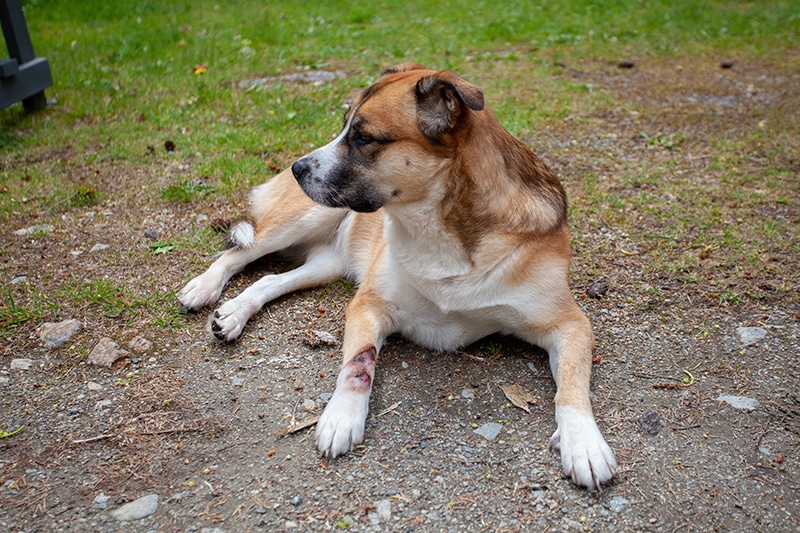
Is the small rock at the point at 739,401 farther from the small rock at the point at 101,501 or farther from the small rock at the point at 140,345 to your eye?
the small rock at the point at 140,345

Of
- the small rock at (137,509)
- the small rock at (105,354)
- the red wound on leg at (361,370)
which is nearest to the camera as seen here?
the small rock at (137,509)

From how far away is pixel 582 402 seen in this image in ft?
9.09

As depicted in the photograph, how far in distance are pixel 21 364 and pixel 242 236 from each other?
129cm

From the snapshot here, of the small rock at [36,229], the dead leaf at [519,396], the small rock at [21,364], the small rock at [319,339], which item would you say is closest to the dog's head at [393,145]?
the small rock at [319,339]

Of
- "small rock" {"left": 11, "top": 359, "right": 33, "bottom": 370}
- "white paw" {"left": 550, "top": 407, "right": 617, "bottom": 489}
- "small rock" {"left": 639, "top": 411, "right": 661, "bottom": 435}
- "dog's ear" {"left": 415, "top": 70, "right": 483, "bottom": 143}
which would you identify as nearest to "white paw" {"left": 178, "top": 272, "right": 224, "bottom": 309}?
"small rock" {"left": 11, "top": 359, "right": 33, "bottom": 370}

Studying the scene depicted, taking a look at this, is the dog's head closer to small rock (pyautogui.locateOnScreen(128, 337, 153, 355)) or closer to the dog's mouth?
the dog's mouth

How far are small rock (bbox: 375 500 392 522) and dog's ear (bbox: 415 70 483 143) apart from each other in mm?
1404

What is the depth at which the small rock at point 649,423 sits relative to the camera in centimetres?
279

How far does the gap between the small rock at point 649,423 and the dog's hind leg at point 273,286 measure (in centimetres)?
183

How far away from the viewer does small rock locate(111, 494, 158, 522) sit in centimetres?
233

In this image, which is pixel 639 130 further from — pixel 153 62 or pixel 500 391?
pixel 153 62

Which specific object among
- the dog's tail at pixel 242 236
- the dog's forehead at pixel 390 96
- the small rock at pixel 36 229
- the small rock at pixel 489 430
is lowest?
the small rock at pixel 489 430

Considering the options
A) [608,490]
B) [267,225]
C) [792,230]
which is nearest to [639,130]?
[792,230]

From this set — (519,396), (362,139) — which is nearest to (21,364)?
(362,139)
